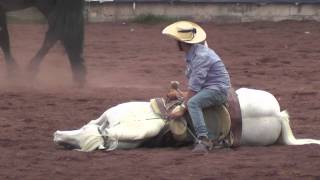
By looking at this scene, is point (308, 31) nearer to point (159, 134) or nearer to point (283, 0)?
point (283, 0)

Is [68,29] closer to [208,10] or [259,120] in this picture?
[259,120]

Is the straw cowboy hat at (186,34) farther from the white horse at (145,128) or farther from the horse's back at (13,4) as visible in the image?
the horse's back at (13,4)

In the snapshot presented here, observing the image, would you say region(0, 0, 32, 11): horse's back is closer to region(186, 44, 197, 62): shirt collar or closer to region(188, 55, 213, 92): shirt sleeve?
region(186, 44, 197, 62): shirt collar

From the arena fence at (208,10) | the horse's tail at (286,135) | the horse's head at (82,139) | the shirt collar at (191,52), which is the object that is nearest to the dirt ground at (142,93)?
the horse's head at (82,139)

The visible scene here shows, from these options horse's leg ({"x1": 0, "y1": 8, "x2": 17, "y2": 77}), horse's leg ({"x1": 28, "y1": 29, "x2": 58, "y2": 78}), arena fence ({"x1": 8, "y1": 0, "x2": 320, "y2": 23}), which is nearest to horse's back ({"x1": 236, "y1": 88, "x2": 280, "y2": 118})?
horse's leg ({"x1": 28, "y1": 29, "x2": 58, "y2": 78})

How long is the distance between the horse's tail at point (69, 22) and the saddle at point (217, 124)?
488cm

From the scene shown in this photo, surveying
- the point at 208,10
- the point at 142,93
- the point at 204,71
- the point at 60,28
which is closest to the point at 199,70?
the point at 204,71

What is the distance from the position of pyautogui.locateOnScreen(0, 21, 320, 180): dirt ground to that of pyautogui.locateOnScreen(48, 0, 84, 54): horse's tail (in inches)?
24.9

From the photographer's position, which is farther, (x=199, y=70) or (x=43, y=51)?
(x=43, y=51)

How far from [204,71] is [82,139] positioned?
46.0 inches

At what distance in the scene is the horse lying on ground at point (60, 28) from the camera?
1259 centimetres

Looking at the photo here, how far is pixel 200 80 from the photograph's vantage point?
7719mm

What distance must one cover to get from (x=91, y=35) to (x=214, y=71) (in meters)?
12.7

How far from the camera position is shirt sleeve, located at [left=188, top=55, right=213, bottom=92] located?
7707 mm
